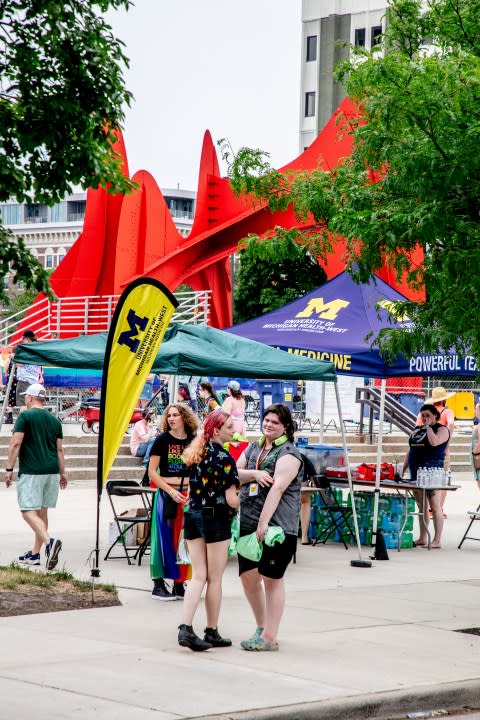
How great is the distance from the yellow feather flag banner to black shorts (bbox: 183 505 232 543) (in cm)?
176

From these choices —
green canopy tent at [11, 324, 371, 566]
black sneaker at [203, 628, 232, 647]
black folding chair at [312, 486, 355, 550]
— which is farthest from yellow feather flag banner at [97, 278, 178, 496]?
black folding chair at [312, 486, 355, 550]

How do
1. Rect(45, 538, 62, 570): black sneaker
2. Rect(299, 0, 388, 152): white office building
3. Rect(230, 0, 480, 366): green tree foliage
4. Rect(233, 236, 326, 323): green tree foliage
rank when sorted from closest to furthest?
Rect(230, 0, 480, 366): green tree foliage, Rect(45, 538, 62, 570): black sneaker, Rect(233, 236, 326, 323): green tree foliage, Rect(299, 0, 388, 152): white office building

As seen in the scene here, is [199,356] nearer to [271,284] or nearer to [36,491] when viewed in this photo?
[36,491]

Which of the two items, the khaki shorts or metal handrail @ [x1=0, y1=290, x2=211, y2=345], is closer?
the khaki shorts

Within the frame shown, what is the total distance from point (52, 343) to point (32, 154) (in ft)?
17.8

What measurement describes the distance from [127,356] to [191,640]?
302cm

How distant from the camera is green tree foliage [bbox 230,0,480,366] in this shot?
1022cm

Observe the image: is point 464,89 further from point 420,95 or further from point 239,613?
point 239,613

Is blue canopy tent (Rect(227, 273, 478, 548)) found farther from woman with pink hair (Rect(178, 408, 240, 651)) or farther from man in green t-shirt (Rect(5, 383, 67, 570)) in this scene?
woman with pink hair (Rect(178, 408, 240, 651))

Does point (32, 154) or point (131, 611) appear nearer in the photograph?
point (32, 154)

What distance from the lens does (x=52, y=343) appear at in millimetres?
13742

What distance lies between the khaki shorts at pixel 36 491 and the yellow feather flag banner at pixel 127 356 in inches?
91.5

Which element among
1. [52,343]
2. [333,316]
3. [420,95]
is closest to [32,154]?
[420,95]

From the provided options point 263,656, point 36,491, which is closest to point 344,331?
point 36,491
